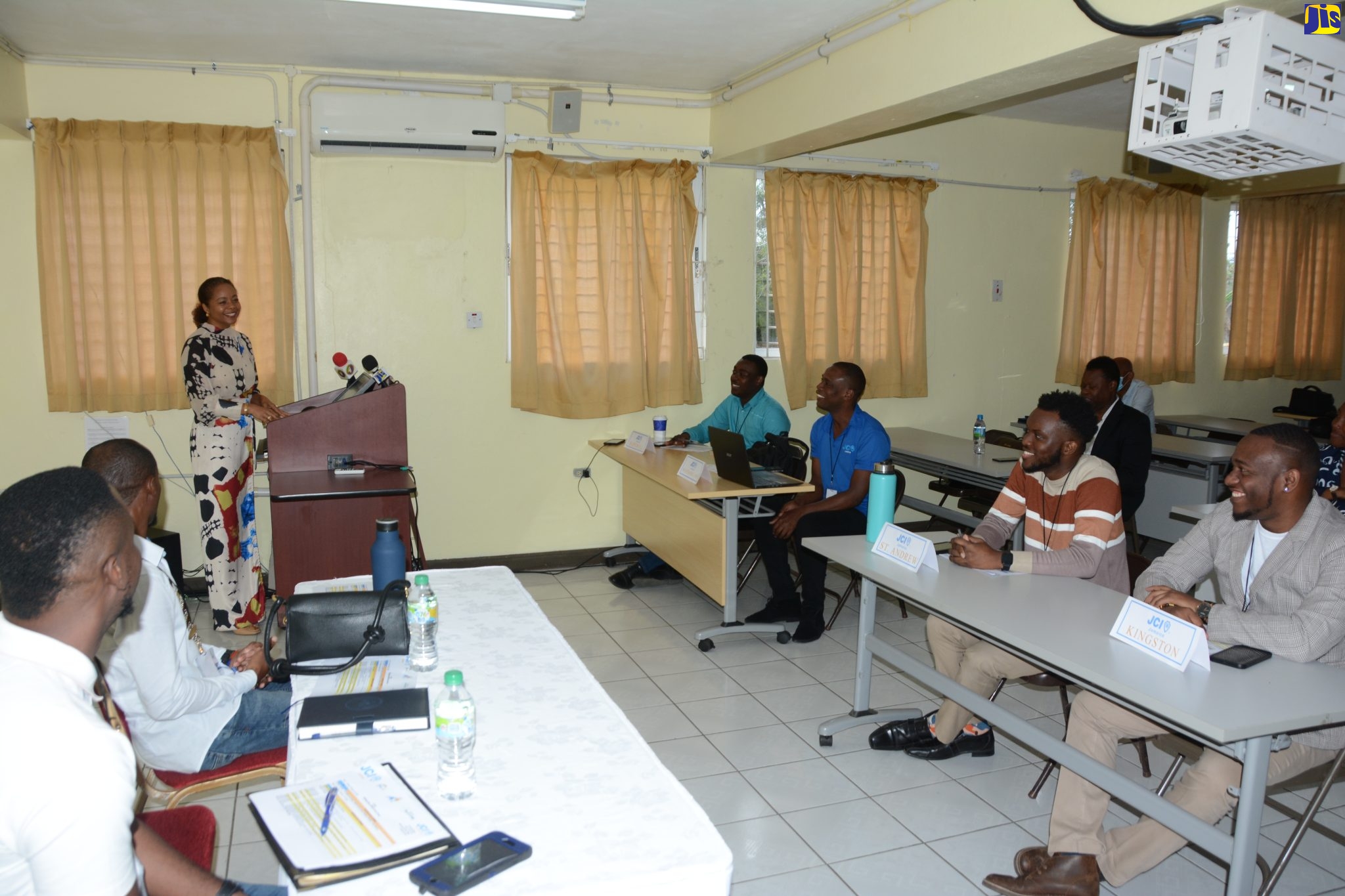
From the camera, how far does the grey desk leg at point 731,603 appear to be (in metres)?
4.21

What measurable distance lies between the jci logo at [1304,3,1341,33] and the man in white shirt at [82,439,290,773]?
335 cm

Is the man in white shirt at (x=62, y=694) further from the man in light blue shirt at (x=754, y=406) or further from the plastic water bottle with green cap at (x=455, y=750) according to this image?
the man in light blue shirt at (x=754, y=406)

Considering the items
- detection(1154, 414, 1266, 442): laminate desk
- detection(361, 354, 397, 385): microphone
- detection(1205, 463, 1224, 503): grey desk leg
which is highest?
detection(361, 354, 397, 385): microphone

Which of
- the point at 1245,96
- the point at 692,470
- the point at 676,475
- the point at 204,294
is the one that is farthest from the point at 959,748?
the point at 204,294

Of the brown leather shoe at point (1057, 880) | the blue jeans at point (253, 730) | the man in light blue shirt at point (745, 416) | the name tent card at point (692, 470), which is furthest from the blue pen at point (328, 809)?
the man in light blue shirt at point (745, 416)

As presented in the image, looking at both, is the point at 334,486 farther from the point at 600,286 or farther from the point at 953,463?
the point at 953,463

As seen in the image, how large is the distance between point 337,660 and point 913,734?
Answer: 209cm

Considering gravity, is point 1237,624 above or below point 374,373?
below

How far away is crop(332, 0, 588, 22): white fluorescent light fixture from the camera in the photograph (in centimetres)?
→ 331

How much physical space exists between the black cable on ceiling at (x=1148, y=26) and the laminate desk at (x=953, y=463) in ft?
6.77

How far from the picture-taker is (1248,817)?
1989mm

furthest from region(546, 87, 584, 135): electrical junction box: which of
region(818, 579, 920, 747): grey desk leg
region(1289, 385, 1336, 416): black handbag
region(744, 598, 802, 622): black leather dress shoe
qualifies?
region(1289, 385, 1336, 416): black handbag

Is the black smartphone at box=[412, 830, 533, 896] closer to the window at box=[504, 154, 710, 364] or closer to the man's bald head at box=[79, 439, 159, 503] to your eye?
the man's bald head at box=[79, 439, 159, 503]

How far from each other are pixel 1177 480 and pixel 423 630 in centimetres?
474
